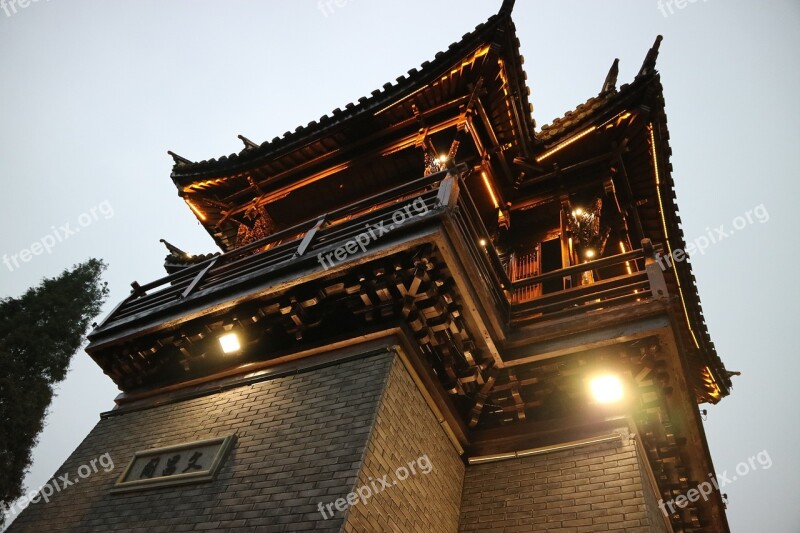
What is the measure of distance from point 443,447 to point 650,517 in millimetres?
2445

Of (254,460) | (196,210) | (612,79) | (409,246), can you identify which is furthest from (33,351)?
(612,79)

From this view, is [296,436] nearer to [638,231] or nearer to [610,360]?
[610,360]

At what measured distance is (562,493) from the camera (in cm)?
594

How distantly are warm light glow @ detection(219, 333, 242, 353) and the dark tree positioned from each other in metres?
14.0

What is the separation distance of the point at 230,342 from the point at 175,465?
66.4 inches

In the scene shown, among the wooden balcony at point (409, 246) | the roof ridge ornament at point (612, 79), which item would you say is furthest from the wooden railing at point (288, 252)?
the roof ridge ornament at point (612, 79)

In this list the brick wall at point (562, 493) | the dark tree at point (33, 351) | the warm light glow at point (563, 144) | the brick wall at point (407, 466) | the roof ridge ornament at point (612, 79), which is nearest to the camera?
the brick wall at point (407, 466)

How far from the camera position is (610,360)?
608 cm

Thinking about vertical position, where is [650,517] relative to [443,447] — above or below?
below

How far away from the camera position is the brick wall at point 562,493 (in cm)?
549

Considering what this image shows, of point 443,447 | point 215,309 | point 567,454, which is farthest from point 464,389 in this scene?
point 215,309

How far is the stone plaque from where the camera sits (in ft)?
18.9

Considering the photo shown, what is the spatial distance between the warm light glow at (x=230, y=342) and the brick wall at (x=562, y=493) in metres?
3.69

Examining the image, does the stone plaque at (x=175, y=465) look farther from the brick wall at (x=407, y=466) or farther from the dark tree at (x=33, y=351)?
the dark tree at (x=33, y=351)
